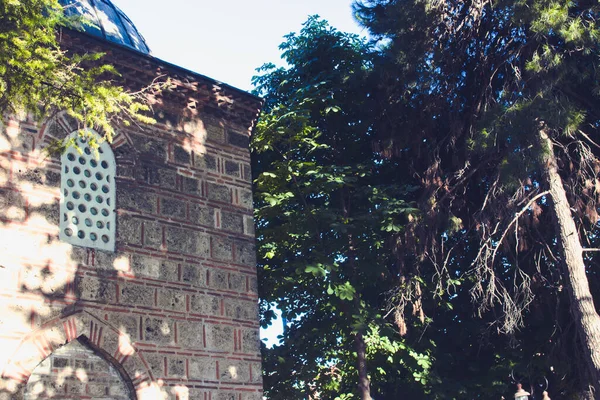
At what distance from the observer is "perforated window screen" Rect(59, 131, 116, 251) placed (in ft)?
30.4

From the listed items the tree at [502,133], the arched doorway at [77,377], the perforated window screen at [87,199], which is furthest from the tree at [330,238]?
the arched doorway at [77,377]

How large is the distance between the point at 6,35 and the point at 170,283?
3898mm

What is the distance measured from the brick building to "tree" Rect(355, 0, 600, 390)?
11.2 ft

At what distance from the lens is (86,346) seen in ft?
28.9

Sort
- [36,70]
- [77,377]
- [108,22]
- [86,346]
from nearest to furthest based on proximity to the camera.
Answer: [36,70] < [77,377] < [86,346] < [108,22]

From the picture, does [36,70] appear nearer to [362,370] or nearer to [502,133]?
[502,133]

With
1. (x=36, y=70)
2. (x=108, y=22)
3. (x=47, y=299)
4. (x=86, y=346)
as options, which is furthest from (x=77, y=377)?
(x=108, y=22)

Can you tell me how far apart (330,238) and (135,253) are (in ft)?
17.2

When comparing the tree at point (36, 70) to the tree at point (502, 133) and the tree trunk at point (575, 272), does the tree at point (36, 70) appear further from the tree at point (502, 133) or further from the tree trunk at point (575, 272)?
the tree trunk at point (575, 272)

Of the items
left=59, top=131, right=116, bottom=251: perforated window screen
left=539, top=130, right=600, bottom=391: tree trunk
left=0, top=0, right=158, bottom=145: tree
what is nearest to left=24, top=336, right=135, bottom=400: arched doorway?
left=59, top=131, right=116, bottom=251: perforated window screen

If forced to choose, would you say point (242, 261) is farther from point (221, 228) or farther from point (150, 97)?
point (150, 97)

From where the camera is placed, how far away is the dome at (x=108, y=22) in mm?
11969

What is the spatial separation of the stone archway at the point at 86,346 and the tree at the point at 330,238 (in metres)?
3.91

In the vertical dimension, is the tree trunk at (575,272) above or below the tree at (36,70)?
below
